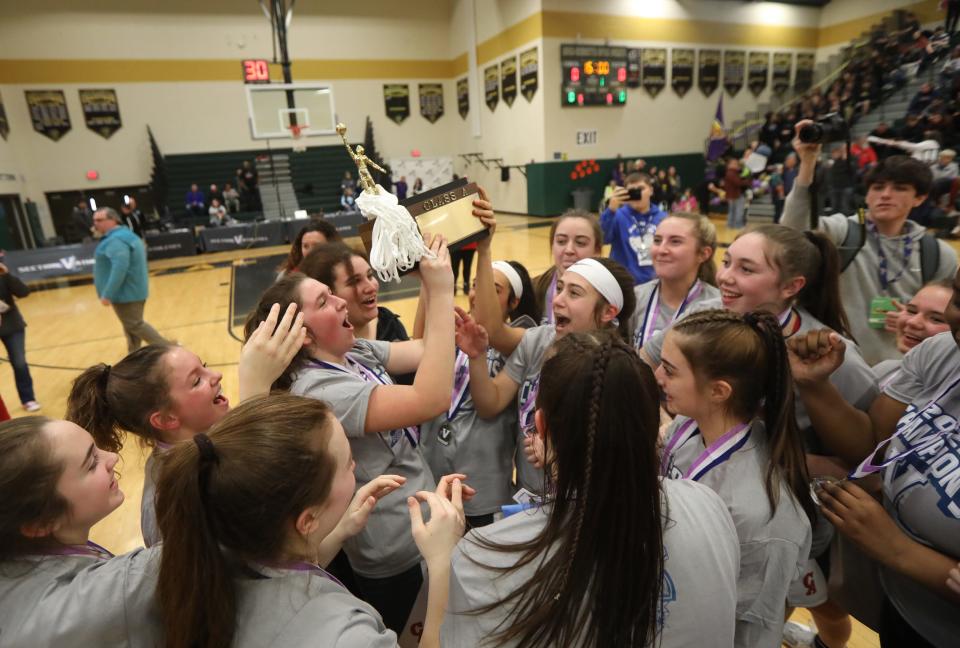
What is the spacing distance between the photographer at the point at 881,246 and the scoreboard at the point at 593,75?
13.1 meters

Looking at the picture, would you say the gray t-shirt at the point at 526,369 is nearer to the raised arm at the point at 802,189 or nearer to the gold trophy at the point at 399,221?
the gold trophy at the point at 399,221

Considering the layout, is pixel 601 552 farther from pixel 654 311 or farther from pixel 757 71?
pixel 757 71

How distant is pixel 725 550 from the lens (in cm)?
100

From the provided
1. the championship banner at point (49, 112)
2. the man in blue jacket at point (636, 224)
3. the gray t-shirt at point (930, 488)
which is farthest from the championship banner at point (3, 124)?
the gray t-shirt at point (930, 488)

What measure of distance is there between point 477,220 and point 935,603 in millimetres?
1607

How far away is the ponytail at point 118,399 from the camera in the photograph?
1507 mm

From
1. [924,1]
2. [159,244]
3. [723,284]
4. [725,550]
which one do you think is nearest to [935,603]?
[725,550]

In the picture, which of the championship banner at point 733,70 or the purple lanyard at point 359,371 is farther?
the championship banner at point 733,70

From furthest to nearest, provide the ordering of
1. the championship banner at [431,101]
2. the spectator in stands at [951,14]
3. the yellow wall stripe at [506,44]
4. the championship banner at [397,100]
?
→ the championship banner at [431,101] < the championship banner at [397,100] < the yellow wall stripe at [506,44] < the spectator in stands at [951,14]

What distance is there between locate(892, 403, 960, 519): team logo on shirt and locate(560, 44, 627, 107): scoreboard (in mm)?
14713

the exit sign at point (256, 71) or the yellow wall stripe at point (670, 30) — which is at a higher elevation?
the yellow wall stripe at point (670, 30)

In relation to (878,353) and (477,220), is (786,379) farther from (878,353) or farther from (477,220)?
(878,353)

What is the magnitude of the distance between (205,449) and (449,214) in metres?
1.01

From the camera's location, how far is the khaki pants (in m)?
5.52
